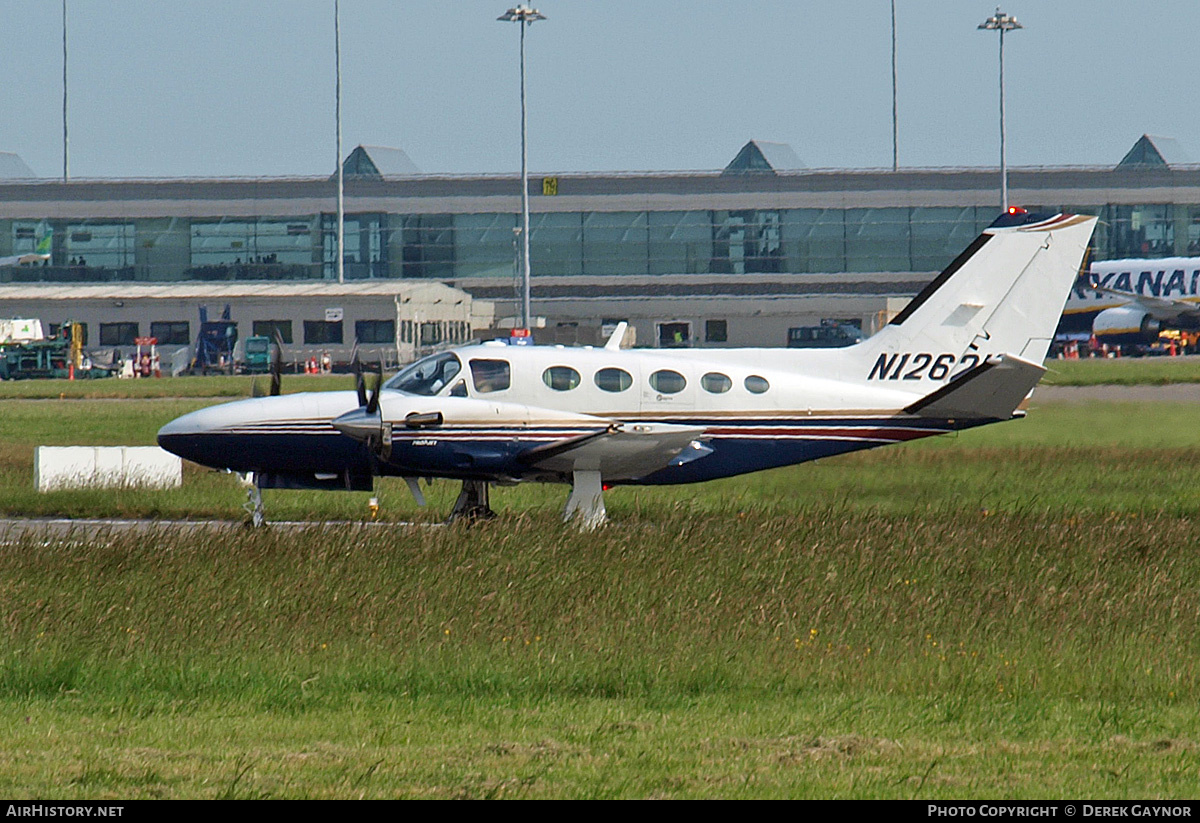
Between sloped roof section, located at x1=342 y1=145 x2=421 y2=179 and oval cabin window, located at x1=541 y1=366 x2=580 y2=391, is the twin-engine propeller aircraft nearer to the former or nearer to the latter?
oval cabin window, located at x1=541 y1=366 x2=580 y2=391

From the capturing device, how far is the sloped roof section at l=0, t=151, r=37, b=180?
128 m

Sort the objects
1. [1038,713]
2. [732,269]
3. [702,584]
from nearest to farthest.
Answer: [1038,713]
[702,584]
[732,269]

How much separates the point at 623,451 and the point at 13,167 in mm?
123173

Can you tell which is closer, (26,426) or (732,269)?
(26,426)

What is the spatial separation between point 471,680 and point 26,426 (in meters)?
34.4

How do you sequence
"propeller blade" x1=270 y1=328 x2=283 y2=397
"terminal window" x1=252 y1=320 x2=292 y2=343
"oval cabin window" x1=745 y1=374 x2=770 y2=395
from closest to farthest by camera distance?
"oval cabin window" x1=745 y1=374 x2=770 y2=395 < "propeller blade" x1=270 y1=328 x2=283 y2=397 < "terminal window" x1=252 y1=320 x2=292 y2=343

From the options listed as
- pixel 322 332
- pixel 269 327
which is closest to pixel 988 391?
pixel 322 332

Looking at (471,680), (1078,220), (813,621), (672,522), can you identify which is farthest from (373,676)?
(1078,220)

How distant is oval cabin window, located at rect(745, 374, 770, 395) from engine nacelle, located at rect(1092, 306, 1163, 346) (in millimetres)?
66848

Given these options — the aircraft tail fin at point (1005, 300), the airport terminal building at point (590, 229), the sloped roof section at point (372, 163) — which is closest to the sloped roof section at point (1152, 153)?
the airport terminal building at point (590, 229)

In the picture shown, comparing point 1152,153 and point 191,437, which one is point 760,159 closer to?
point 1152,153

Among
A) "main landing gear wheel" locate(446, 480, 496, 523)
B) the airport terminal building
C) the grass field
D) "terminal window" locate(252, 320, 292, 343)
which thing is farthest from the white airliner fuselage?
the grass field

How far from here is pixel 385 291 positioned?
89.4 metres

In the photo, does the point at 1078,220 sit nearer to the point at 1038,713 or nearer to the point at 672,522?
the point at 672,522
